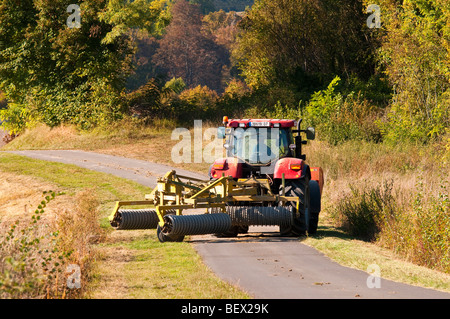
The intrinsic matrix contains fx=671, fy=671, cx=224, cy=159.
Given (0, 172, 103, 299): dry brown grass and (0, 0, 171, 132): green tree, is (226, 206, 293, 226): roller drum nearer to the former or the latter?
(0, 172, 103, 299): dry brown grass

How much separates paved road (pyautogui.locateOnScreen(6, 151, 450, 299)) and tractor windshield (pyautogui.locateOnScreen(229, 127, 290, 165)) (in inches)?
70.6

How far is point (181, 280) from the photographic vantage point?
33.1 feet

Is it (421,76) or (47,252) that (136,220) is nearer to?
(47,252)

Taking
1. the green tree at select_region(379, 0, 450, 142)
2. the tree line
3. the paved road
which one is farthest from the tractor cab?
the tree line

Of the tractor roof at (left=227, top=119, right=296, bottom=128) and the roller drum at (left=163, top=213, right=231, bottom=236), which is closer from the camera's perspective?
the roller drum at (left=163, top=213, right=231, bottom=236)

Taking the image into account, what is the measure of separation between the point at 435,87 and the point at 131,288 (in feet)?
69.5

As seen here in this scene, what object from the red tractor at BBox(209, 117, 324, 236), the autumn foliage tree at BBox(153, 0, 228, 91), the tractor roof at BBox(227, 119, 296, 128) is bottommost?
the red tractor at BBox(209, 117, 324, 236)

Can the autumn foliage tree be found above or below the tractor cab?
above

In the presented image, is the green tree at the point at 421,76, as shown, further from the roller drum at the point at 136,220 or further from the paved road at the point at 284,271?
the roller drum at the point at 136,220

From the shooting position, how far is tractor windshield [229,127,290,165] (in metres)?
15.5

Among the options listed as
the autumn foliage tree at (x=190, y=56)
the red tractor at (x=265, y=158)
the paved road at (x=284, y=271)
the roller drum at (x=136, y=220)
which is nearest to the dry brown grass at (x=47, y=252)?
the roller drum at (x=136, y=220)

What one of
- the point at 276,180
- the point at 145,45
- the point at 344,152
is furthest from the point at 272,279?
the point at 145,45

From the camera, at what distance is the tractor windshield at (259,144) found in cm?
1548

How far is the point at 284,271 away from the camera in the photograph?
1091 centimetres
